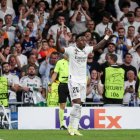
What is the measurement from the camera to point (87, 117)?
20.7 metres

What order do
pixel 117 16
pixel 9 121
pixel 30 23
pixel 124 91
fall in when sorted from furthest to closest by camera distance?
pixel 117 16 < pixel 30 23 < pixel 124 91 < pixel 9 121

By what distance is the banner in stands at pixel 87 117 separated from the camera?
20.5 metres

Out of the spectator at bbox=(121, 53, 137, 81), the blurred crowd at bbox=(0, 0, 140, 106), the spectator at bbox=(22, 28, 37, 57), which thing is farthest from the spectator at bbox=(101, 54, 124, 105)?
the spectator at bbox=(22, 28, 37, 57)

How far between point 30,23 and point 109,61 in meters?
3.50

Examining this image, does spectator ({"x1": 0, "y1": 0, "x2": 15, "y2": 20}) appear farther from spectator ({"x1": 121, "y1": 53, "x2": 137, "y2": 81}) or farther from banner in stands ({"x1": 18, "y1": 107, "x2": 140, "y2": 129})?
banner in stands ({"x1": 18, "y1": 107, "x2": 140, "y2": 129})

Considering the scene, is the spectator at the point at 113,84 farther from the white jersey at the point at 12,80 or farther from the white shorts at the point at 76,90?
the white shorts at the point at 76,90

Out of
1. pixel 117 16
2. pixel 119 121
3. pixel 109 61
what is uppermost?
pixel 117 16

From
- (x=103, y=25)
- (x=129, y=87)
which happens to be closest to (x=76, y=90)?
(x=129, y=87)

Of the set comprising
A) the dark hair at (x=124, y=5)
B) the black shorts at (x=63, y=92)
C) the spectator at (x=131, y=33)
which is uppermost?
the dark hair at (x=124, y=5)

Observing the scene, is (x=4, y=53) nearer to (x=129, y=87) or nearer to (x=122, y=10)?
(x=129, y=87)

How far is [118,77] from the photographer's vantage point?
21.7m

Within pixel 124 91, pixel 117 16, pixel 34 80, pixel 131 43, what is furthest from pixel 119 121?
pixel 117 16

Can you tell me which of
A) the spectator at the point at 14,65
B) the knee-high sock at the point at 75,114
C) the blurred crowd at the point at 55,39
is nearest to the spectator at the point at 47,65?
the blurred crowd at the point at 55,39

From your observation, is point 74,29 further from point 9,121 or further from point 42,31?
point 9,121
